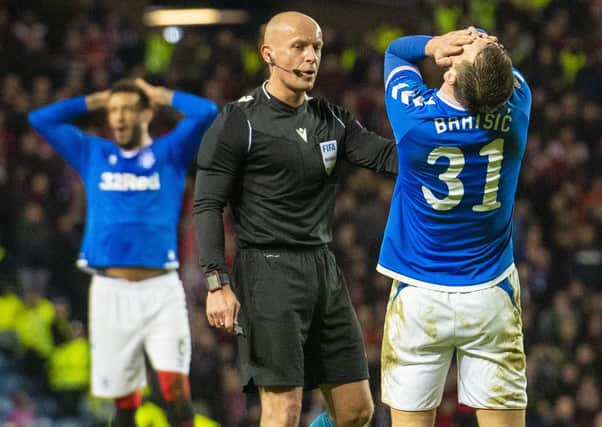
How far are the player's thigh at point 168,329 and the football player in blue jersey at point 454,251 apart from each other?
7.76 ft

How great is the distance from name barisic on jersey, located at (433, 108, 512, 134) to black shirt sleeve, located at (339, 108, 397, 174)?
0.69 m

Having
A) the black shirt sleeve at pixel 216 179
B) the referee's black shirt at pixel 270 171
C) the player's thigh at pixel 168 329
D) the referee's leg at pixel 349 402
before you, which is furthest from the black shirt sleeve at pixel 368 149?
the player's thigh at pixel 168 329

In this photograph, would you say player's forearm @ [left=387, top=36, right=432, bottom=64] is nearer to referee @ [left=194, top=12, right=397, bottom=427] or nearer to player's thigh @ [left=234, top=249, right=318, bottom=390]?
referee @ [left=194, top=12, right=397, bottom=427]

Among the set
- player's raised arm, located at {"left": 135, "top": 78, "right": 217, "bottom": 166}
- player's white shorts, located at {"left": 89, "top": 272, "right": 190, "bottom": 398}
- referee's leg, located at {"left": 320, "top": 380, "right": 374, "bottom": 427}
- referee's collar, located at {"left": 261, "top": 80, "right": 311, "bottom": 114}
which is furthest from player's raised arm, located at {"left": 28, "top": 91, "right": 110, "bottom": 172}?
referee's leg, located at {"left": 320, "top": 380, "right": 374, "bottom": 427}

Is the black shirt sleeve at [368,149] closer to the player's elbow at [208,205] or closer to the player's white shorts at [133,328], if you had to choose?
the player's elbow at [208,205]

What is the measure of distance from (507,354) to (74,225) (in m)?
6.76

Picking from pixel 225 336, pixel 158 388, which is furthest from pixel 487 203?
pixel 225 336

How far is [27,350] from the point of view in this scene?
10.6 metres

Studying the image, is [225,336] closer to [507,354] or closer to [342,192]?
[342,192]

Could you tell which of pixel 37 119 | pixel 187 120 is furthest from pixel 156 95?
pixel 37 119

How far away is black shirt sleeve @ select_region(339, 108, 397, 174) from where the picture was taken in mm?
5281

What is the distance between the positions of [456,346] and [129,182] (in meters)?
2.93

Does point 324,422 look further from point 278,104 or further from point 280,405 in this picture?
point 278,104

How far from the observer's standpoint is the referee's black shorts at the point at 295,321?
201 inches
